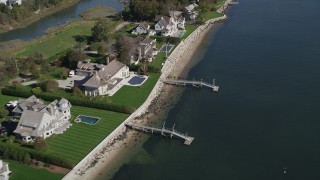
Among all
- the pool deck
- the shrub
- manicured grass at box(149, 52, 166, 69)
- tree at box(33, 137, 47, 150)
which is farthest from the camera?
manicured grass at box(149, 52, 166, 69)

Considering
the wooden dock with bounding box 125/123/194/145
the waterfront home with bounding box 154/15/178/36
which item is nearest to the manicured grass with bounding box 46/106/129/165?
the wooden dock with bounding box 125/123/194/145

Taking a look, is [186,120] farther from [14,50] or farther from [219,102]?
[14,50]

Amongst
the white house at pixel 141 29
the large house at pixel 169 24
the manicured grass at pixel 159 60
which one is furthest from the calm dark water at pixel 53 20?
the manicured grass at pixel 159 60

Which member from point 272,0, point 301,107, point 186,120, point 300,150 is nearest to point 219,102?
point 186,120

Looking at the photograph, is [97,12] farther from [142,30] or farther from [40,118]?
[40,118]

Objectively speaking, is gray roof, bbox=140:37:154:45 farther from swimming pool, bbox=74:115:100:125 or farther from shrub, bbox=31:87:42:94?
swimming pool, bbox=74:115:100:125

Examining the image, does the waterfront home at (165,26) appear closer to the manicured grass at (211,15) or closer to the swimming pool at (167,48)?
the swimming pool at (167,48)

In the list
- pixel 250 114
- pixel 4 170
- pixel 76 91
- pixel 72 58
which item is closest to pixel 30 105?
pixel 76 91
